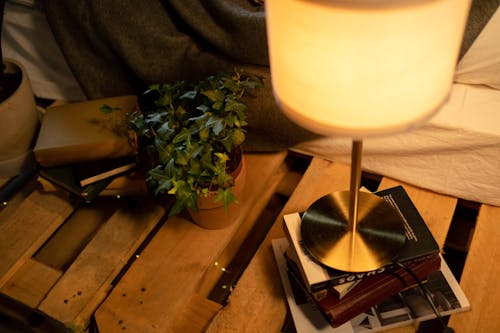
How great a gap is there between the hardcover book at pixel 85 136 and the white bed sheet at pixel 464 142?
462 millimetres

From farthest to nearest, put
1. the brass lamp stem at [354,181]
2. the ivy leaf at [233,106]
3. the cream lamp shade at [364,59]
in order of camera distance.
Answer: the ivy leaf at [233,106]
the brass lamp stem at [354,181]
the cream lamp shade at [364,59]

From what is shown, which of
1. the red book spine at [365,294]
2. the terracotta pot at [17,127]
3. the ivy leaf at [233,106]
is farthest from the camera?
the terracotta pot at [17,127]

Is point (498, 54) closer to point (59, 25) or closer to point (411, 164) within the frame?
→ point (411, 164)

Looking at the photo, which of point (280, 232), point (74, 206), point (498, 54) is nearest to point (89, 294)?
point (74, 206)

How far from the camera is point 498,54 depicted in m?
0.87

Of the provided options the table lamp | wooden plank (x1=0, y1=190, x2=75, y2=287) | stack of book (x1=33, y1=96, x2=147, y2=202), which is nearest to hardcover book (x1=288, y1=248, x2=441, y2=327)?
the table lamp

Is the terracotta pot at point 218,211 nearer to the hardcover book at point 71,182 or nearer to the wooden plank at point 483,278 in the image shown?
the hardcover book at point 71,182

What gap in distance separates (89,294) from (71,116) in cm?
40

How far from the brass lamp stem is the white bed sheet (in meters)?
0.26

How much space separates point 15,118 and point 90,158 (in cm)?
23

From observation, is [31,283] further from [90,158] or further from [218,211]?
[218,211]

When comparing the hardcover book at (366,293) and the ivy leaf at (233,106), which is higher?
the ivy leaf at (233,106)

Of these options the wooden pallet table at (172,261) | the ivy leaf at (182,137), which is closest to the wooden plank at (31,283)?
the wooden pallet table at (172,261)

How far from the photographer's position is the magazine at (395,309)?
2.54ft
